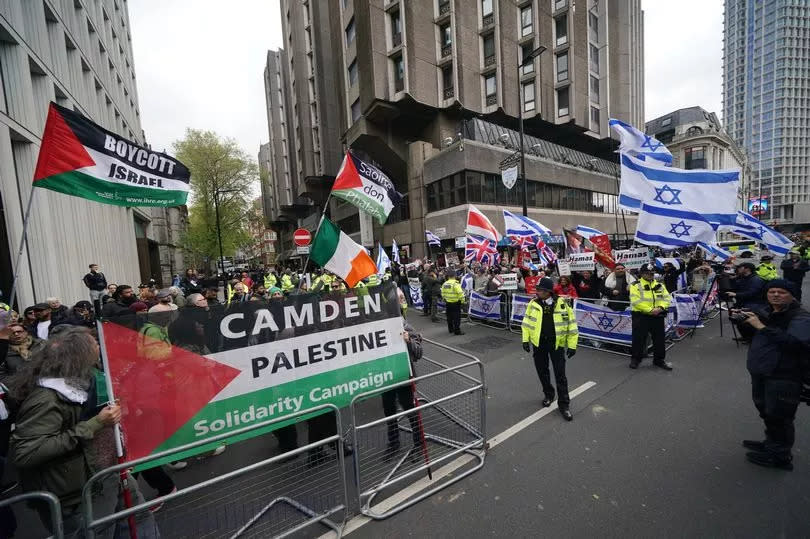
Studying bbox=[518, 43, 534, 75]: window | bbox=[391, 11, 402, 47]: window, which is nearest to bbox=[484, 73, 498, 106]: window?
bbox=[518, 43, 534, 75]: window

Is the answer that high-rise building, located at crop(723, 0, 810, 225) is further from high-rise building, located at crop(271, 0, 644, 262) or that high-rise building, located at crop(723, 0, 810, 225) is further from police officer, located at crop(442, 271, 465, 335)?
police officer, located at crop(442, 271, 465, 335)

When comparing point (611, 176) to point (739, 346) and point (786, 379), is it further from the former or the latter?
point (786, 379)

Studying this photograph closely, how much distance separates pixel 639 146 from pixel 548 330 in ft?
17.8

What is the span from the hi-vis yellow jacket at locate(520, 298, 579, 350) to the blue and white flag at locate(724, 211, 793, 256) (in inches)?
238

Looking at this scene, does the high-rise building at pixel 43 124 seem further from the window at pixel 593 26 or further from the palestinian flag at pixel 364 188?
the window at pixel 593 26

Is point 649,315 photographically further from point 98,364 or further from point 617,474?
point 98,364

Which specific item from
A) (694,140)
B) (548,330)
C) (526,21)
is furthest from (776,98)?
(548,330)

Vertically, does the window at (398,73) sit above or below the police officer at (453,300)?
above

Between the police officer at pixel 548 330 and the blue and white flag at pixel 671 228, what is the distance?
353cm

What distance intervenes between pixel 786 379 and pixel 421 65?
27420 millimetres

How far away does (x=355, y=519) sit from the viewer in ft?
10.1

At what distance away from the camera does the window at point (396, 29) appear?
25.5 metres

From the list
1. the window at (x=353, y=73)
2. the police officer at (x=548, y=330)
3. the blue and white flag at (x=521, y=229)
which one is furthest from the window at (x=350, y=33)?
the police officer at (x=548, y=330)

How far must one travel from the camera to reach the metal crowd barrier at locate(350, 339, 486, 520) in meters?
3.20
